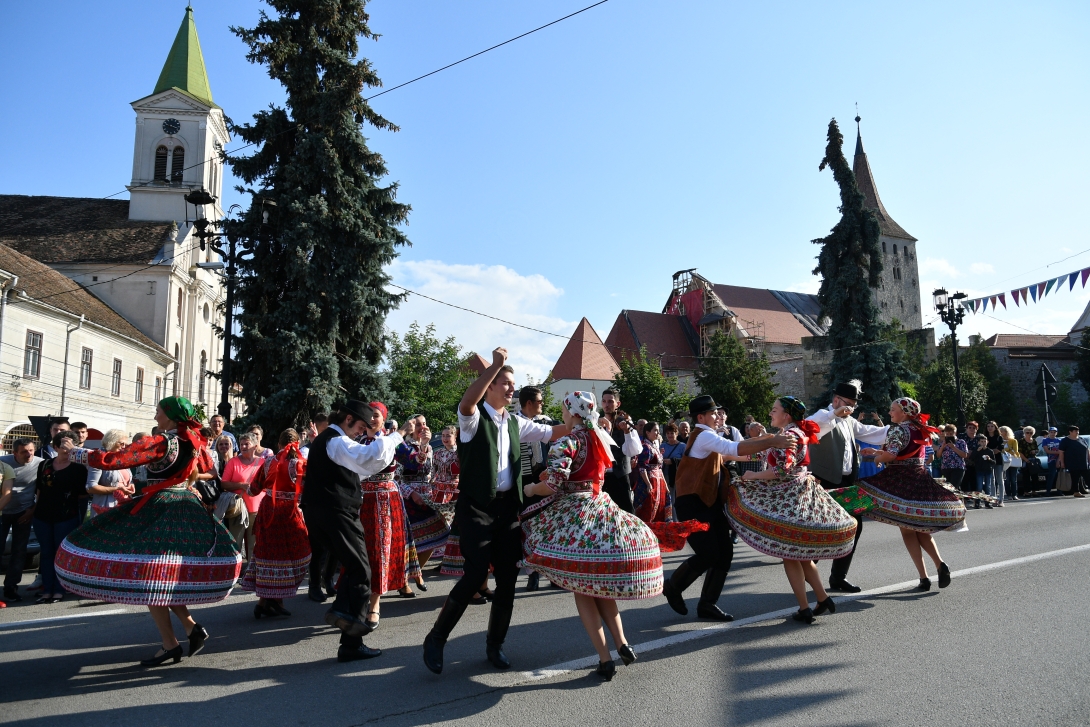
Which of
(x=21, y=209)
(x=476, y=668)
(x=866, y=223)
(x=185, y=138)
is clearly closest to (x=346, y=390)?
(x=476, y=668)

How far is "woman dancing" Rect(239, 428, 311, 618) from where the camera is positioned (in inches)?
263

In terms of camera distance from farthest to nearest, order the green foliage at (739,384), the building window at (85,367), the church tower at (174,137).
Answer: the church tower at (174,137), the green foliage at (739,384), the building window at (85,367)

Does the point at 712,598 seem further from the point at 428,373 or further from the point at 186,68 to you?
the point at 186,68

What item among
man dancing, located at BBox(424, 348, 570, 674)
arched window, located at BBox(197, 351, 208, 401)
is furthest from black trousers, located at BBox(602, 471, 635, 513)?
arched window, located at BBox(197, 351, 208, 401)

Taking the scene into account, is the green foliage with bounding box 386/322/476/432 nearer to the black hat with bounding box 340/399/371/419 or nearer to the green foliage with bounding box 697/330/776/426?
the green foliage with bounding box 697/330/776/426

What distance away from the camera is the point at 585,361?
2453 inches

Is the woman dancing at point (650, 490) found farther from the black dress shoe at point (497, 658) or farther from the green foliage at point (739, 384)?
the green foliage at point (739, 384)

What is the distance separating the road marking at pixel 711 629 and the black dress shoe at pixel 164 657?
2208 mm

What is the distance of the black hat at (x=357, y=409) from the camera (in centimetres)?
554

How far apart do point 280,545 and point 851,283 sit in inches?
1398

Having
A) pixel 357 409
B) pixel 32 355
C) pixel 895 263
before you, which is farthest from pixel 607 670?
pixel 895 263

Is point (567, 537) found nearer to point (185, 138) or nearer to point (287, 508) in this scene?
point (287, 508)

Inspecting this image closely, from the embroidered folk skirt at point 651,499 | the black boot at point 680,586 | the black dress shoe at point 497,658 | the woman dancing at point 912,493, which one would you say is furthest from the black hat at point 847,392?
the black dress shoe at point 497,658

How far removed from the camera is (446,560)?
25.1 feet
